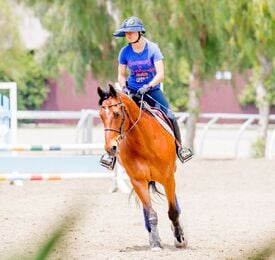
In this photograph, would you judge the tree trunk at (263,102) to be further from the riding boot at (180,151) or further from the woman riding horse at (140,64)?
the woman riding horse at (140,64)

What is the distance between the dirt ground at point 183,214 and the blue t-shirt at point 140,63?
1086 millimetres

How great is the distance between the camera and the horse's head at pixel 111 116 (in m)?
8.54

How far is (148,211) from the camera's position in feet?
30.1

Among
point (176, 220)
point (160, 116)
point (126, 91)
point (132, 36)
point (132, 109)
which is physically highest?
point (132, 36)

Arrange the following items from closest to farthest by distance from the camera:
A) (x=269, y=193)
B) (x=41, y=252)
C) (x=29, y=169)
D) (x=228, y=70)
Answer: (x=41, y=252) < (x=269, y=193) < (x=29, y=169) < (x=228, y=70)

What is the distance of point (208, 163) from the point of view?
22.4 meters

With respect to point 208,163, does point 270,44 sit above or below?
above

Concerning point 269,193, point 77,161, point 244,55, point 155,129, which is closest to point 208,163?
point 244,55

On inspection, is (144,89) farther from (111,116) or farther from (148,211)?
(148,211)

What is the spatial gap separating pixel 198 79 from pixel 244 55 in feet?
6.85

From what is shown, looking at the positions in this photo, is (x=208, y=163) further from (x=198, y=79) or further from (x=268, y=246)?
(x=268, y=246)

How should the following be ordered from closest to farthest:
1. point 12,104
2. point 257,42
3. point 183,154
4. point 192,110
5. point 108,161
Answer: point 108,161 → point 183,154 → point 12,104 → point 257,42 → point 192,110

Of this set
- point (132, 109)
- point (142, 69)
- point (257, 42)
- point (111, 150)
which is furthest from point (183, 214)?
point (257, 42)

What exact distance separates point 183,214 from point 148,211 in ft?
12.9
